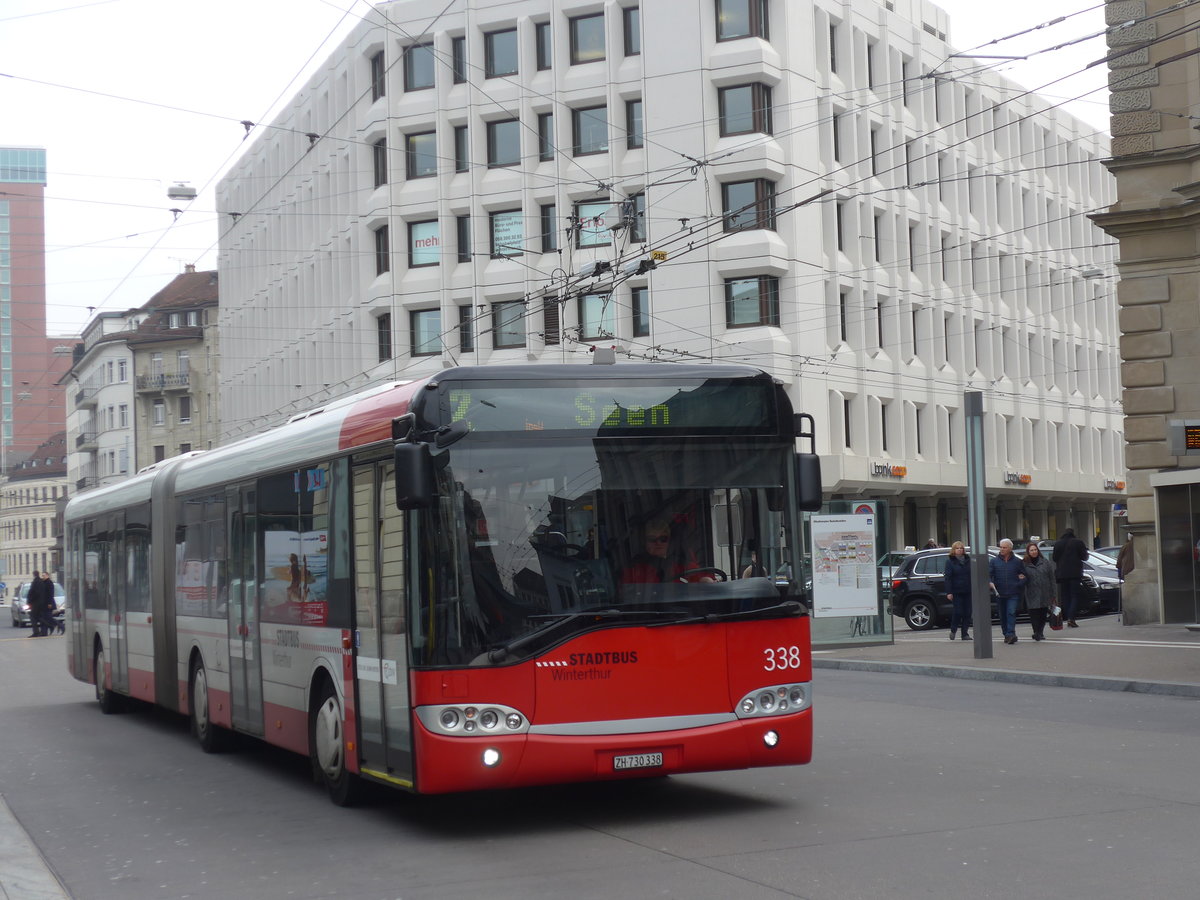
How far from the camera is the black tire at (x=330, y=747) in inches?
421

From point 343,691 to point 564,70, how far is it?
145 feet

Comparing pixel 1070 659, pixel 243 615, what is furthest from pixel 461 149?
pixel 243 615

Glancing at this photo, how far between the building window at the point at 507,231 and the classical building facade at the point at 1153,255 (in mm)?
26783

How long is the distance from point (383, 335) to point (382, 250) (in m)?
2.86

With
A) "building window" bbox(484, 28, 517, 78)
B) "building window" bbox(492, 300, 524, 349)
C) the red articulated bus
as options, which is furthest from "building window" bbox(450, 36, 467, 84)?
the red articulated bus

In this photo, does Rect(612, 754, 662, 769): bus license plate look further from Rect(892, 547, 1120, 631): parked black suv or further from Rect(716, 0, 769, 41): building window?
Rect(716, 0, 769, 41): building window

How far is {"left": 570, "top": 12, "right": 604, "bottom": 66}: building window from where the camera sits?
52781 millimetres

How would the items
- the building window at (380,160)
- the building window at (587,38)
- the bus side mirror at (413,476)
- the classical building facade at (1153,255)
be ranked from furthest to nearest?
the building window at (380,160), the building window at (587,38), the classical building facade at (1153,255), the bus side mirror at (413,476)

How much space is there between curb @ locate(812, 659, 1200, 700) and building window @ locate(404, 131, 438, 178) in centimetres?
3451

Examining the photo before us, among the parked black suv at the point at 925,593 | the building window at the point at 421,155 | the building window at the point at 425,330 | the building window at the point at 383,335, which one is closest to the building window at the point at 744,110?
the building window at the point at 421,155

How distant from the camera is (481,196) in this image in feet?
178

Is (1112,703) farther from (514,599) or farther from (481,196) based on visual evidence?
(481,196)

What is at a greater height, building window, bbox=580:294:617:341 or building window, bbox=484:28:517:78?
building window, bbox=484:28:517:78

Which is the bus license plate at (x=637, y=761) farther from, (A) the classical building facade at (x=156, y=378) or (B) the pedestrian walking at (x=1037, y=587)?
(A) the classical building facade at (x=156, y=378)
